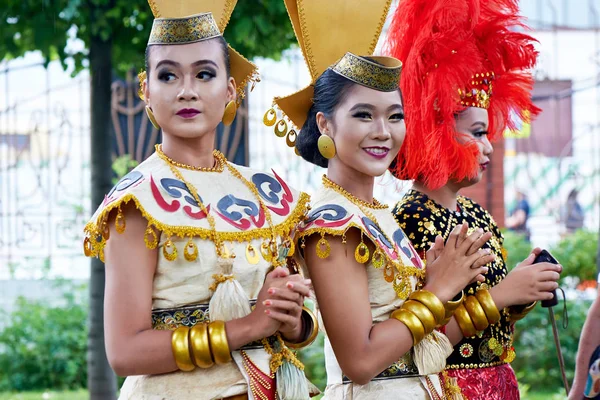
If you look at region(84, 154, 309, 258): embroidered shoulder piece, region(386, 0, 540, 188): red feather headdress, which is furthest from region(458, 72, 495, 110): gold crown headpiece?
region(84, 154, 309, 258): embroidered shoulder piece

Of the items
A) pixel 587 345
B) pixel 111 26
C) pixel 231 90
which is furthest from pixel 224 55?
pixel 111 26

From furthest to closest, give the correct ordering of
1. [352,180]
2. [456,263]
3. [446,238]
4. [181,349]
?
[446,238], [352,180], [456,263], [181,349]

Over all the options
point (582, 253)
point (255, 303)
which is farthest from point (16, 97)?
point (255, 303)

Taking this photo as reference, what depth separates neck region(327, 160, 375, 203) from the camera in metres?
2.92

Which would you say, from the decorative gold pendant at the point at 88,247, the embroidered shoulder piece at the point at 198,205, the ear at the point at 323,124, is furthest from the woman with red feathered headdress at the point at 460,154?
the decorative gold pendant at the point at 88,247

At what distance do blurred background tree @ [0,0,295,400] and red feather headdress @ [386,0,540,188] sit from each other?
1.66 m

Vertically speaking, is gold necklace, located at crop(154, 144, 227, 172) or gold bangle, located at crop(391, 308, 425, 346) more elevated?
gold necklace, located at crop(154, 144, 227, 172)

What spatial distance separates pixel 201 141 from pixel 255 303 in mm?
491

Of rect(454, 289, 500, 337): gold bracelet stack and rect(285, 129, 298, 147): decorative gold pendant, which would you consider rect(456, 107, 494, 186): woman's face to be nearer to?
rect(454, 289, 500, 337): gold bracelet stack

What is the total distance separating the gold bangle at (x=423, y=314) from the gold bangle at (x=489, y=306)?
389mm

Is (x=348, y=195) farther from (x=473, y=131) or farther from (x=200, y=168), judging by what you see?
(x=473, y=131)

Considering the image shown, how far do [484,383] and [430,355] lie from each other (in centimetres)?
40

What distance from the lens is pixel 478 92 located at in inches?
130

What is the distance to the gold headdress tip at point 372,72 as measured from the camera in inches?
111
